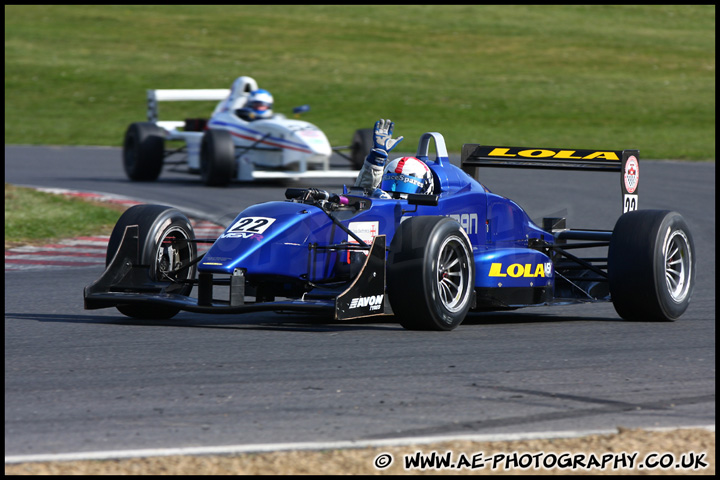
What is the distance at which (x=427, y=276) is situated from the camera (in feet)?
25.9

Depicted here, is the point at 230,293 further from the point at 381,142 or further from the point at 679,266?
the point at 679,266

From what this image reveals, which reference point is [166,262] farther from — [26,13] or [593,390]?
[26,13]

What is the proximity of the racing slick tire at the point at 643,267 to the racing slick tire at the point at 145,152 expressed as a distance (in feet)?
44.1

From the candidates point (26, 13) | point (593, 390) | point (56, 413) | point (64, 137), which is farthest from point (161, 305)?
point (26, 13)

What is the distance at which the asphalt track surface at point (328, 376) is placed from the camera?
17.8 ft

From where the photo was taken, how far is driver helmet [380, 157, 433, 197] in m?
9.16

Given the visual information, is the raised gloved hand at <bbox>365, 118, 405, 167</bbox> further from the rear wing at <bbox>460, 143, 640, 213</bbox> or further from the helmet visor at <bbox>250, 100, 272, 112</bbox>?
the helmet visor at <bbox>250, 100, 272, 112</bbox>

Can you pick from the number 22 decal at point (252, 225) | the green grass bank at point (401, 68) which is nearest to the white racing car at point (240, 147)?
the green grass bank at point (401, 68)

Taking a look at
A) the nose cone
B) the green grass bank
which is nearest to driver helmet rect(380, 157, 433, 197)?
the nose cone

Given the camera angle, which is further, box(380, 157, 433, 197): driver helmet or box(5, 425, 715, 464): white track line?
box(380, 157, 433, 197): driver helmet

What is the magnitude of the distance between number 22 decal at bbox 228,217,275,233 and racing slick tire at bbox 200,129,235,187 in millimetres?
11344

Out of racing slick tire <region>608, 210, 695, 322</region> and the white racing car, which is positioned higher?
the white racing car

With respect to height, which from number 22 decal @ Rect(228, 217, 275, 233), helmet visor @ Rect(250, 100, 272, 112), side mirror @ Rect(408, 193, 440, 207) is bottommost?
number 22 decal @ Rect(228, 217, 275, 233)

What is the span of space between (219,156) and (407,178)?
A: 10831mm
